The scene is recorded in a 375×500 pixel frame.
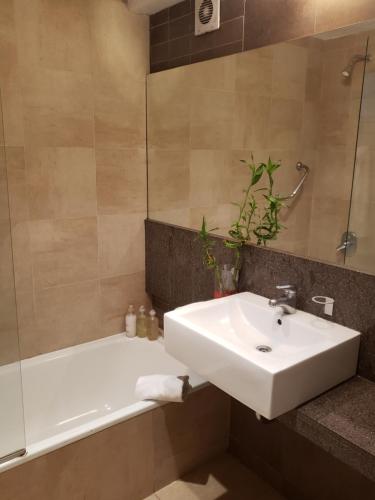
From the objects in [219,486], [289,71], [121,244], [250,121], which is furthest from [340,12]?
[219,486]

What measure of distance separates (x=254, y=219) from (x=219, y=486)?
4.47ft

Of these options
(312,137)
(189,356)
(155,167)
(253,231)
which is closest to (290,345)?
(189,356)

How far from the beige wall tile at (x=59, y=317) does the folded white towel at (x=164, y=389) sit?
0.65 meters

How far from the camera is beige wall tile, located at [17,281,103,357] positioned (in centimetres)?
231

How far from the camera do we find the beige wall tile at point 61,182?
2.16m

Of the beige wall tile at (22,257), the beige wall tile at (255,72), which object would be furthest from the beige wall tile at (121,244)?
the beige wall tile at (255,72)

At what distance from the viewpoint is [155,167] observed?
2.48 meters

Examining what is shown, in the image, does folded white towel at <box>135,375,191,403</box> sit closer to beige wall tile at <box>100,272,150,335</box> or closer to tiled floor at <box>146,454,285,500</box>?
A: tiled floor at <box>146,454,285,500</box>

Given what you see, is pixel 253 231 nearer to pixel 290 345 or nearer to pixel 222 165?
pixel 222 165

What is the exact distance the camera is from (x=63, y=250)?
2334mm

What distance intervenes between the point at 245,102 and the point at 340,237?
80 centimetres

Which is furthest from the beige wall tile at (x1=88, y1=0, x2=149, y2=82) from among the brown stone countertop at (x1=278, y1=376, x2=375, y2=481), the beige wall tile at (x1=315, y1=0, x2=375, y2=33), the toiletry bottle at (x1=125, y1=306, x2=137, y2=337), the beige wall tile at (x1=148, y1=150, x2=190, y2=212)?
the brown stone countertop at (x1=278, y1=376, x2=375, y2=481)

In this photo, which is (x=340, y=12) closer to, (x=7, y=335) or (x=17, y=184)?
(x=17, y=184)

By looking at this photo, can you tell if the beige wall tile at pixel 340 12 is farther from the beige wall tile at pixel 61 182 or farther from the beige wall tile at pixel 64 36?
the beige wall tile at pixel 61 182
